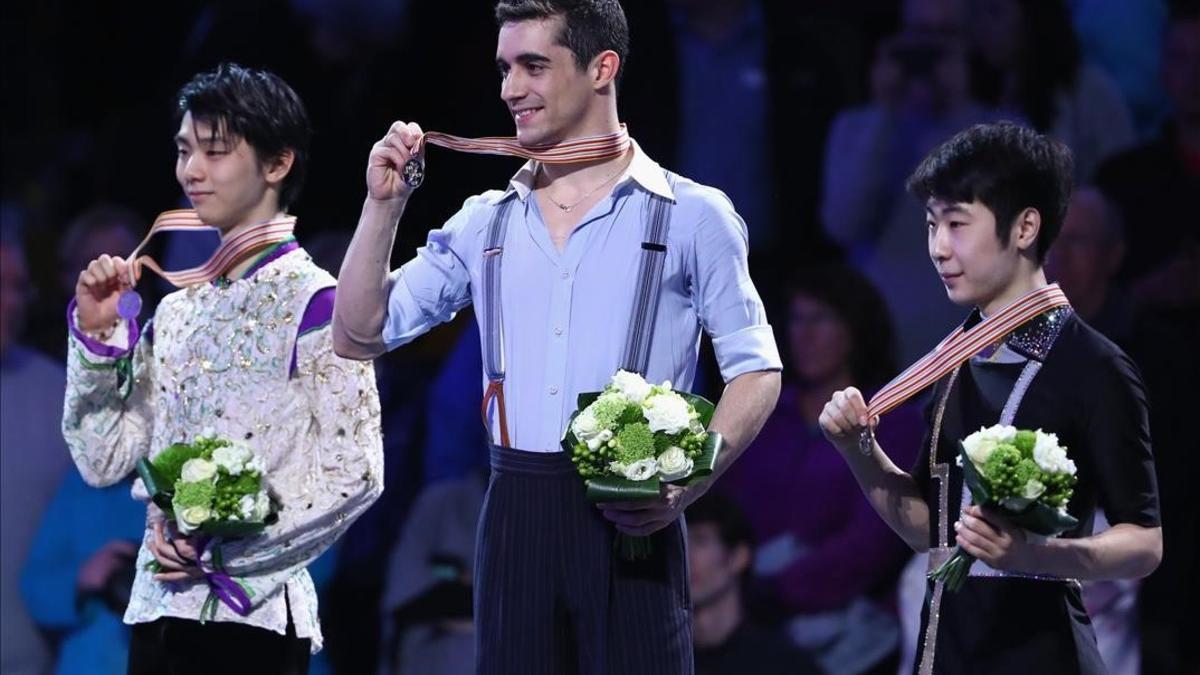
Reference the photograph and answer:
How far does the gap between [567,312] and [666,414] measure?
33 cm

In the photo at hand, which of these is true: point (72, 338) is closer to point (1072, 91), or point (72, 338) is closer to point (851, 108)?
point (851, 108)

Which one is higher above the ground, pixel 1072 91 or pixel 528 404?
pixel 1072 91

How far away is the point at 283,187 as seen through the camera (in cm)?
397

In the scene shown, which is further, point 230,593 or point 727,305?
point 230,593

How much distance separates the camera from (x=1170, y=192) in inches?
226

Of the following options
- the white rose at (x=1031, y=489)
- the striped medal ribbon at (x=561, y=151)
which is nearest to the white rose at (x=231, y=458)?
the striped medal ribbon at (x=561, y=151)

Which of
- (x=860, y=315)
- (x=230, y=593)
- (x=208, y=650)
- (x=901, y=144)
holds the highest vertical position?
(x=901, y=144)

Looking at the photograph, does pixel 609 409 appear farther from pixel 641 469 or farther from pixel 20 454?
pixel 20 454

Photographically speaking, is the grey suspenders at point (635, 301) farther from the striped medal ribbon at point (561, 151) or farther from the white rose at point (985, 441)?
the white rose at point (985, 441)

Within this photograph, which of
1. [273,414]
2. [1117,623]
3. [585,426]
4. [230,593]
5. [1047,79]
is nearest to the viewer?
[585,426]

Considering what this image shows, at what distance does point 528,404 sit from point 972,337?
0.83 m

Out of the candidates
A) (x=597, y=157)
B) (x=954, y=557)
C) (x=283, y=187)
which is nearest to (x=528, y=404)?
(x=597, y=157)

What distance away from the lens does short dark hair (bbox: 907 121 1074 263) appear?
3221mm

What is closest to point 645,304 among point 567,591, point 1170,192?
point 567,591
